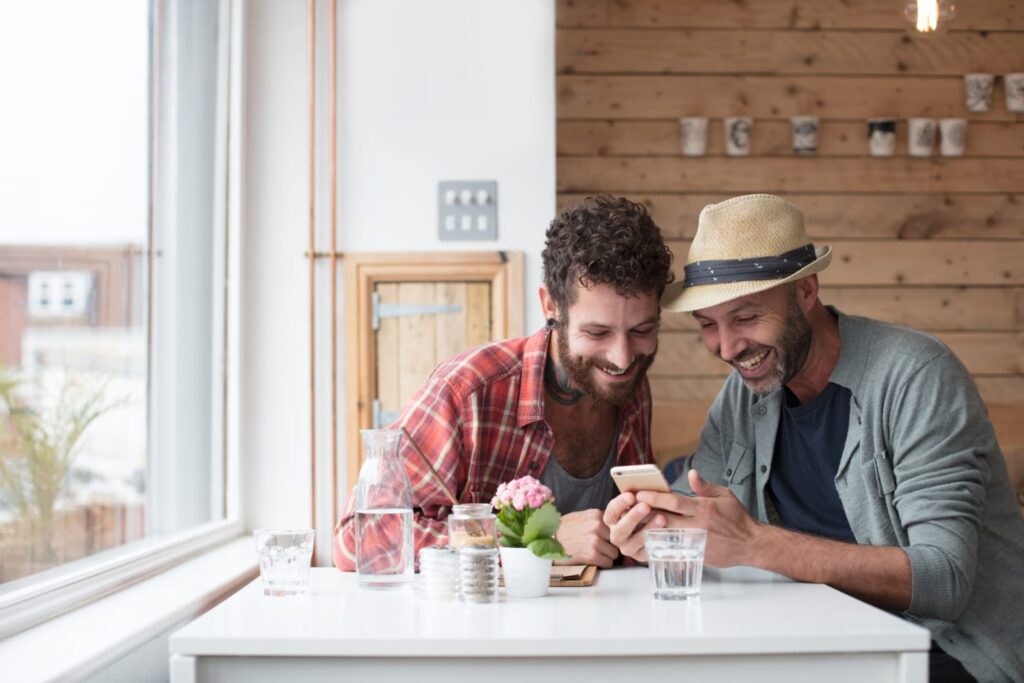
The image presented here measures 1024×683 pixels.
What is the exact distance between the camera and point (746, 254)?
6.23ft

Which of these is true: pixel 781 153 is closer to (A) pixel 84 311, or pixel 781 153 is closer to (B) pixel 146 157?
(B) pixel 146 157

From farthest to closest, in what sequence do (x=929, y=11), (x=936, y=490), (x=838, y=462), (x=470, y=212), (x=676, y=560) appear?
1. (x=470, y=212)
2. (x=929, y=11)
3. (x=838, y=462)
4. (x=936, y=490)
5. (x=676, y=560)

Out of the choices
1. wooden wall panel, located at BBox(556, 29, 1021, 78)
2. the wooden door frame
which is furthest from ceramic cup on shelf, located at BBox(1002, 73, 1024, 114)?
the wooden door frame

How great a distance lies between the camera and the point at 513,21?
2.91 meters

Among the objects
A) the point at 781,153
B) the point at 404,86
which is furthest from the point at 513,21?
the point at 781,153

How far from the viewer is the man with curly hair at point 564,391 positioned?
181 centimetres

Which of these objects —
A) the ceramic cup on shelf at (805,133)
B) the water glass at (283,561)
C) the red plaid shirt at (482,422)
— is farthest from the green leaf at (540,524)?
the ceramic cup on shelf at (805,133)

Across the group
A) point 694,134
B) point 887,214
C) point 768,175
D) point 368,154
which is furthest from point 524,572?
point 887,214

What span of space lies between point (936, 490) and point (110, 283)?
1616 mm

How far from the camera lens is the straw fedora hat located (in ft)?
6.18

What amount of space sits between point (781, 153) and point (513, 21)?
1649 mm

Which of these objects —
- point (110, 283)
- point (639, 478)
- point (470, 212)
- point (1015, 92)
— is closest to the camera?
point (639, 478)

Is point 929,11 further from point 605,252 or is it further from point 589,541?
point 589,541

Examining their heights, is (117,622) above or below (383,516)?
below
